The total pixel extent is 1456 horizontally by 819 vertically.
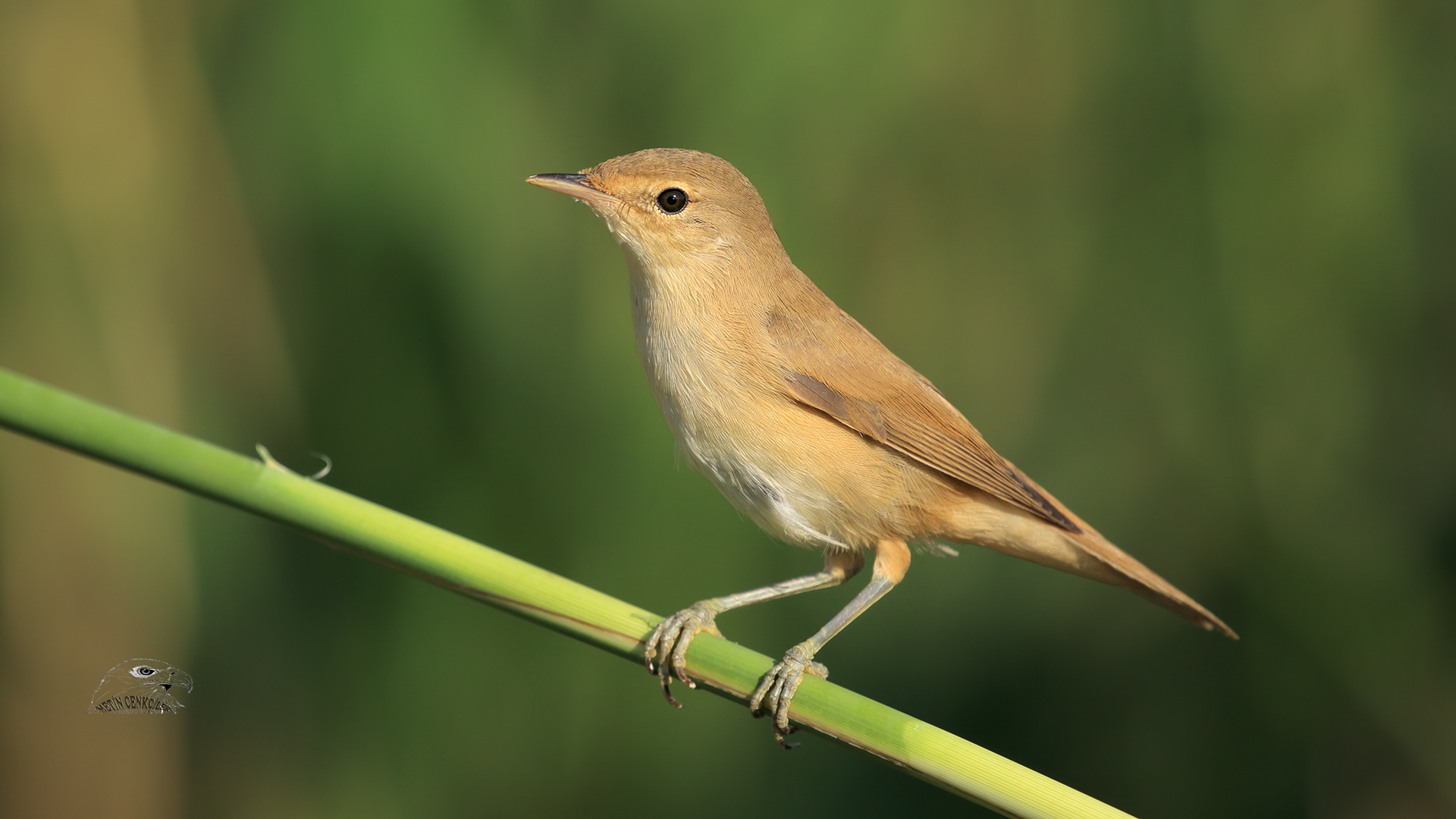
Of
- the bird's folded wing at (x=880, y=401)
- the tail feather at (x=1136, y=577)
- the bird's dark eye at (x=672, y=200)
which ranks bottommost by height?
the tail feather at (x=1136, y=577)

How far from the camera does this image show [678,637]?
221 cm

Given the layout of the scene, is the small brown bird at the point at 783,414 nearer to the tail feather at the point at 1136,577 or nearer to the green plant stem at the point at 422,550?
the tail feather at the point at 1136,577

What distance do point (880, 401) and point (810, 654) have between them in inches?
23.3

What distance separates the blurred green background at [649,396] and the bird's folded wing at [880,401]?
869mm

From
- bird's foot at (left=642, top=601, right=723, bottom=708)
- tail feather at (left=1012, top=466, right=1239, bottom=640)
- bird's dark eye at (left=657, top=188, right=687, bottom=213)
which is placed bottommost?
bird's foot at (left=642, top=601, right=723, bottom=708)

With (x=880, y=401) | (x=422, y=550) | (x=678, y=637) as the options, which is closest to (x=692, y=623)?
(x=678, y=637)

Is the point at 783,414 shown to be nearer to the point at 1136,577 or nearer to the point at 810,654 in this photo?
the point at 810,654

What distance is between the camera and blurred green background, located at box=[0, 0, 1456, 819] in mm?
3041

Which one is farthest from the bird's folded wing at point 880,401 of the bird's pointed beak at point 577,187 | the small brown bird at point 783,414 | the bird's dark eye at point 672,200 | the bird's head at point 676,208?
the bird's pointed beak at point 577,187

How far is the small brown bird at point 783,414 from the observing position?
2176 millimetres

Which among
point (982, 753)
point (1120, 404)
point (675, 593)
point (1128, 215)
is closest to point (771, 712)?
point (982, 753)

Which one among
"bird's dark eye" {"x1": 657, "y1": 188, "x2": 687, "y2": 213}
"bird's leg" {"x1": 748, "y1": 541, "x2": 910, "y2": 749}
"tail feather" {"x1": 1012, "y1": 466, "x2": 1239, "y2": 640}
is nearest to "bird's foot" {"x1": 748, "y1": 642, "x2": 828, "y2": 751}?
"bird's leg" {"x1": 748, "y1": 541, "x2": 910, "y2": 749}

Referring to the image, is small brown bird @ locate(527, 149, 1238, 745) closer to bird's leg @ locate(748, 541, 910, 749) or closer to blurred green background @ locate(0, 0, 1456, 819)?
bird's leg @ locate(748, 541, 910, 749)

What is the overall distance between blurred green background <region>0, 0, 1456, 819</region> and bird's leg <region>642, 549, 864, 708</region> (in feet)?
1.95
